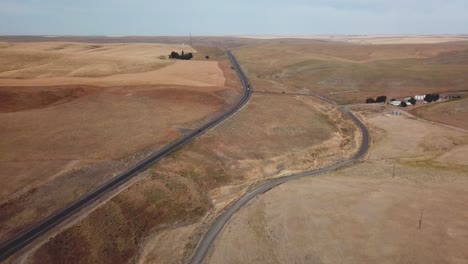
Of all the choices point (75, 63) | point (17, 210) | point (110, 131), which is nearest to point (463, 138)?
point (110, 131)

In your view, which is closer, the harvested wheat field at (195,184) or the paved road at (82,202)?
the paved road at (82,202)

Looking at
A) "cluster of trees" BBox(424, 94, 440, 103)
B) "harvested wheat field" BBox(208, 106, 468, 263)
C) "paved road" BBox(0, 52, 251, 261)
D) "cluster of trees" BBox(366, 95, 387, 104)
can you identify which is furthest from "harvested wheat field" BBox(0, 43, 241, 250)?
"cluster of trees" BBox(424, 94, 440, 103)

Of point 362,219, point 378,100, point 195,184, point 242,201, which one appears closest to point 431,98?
point 378,100

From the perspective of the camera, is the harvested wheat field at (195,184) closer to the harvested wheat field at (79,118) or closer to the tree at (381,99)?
the harvested wheat field at (79,118)

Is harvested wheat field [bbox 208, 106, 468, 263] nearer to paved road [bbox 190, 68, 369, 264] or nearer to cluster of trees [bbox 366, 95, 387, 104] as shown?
paved road [bbox 190, 68, 369, 264]

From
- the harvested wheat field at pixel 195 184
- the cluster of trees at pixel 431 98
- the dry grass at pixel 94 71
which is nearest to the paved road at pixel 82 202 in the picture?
the harvested wheat field at pixel 195 184

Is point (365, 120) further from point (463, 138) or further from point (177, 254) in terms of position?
point (177, 254)
